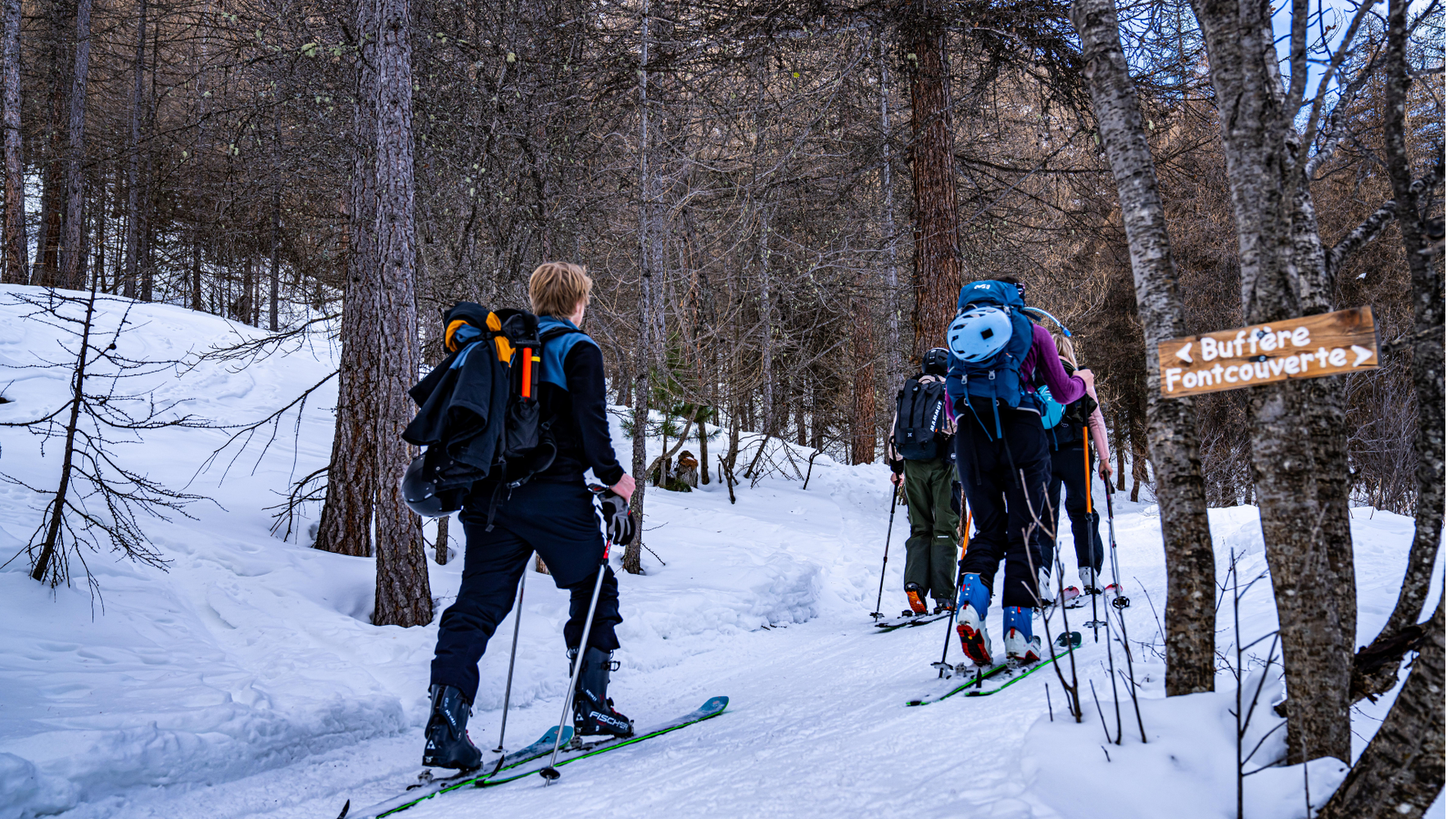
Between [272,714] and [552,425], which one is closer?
[552,425]

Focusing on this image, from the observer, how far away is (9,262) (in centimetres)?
1466

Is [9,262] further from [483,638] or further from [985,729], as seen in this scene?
[985,729]

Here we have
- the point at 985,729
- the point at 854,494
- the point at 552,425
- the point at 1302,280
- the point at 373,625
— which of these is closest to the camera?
the point at 1302,280

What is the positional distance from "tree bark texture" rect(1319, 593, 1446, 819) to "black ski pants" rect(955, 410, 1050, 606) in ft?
7.44

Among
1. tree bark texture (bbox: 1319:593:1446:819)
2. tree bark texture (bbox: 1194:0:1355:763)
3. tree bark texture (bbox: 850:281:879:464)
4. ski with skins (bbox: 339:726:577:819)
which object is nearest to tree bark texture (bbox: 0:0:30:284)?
tree bark texture (bbox: 850:281:879:464)

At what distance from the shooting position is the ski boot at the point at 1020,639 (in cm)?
378

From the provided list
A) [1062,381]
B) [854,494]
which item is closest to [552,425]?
[1062,381]

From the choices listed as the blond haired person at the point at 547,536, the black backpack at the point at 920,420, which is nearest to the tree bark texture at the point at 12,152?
the blond haired person at the point at 547,536

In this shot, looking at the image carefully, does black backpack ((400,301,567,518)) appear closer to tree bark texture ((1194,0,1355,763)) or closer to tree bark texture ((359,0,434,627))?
tree bark texture ((359,0,434,627))

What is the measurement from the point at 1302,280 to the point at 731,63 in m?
6.19

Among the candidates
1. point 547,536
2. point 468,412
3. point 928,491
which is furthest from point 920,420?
point 468,412

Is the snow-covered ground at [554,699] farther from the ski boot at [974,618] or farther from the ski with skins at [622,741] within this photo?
the ski boot at [974,618]

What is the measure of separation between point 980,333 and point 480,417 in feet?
7.29

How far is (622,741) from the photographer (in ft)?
11.3
